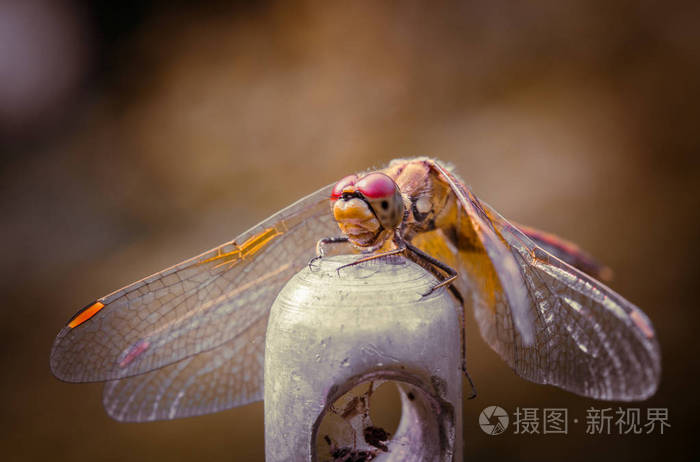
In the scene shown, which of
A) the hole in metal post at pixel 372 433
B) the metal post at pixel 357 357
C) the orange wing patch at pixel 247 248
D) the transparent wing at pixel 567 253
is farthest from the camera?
the transparent wing at pixel 567 253

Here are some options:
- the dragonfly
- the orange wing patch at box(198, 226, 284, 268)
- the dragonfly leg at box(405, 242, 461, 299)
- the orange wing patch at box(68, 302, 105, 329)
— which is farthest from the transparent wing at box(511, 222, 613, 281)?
the orange wing patch at box(68, 302, 105, 329)

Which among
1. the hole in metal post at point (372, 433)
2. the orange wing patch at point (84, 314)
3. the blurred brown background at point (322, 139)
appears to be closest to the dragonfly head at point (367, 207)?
the hole in metal post at point (372, 433)

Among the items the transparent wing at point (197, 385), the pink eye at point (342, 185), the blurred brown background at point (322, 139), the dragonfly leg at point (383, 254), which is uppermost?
the blurred brown background at point (322, 139)

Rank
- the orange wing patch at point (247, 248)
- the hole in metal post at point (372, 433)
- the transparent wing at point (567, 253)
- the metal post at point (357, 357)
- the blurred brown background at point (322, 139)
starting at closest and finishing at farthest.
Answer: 1. the metal post at point (357, 357)
2. the hole in metal post at point (372, 433)
3. the orange wing patch at point (247, 248)
4. the transparent wing at point (567, 253)
5. the blurred brown background at point (322, 139)

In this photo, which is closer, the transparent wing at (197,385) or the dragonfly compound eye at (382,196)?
the dragonfly compound eye at (382,196)

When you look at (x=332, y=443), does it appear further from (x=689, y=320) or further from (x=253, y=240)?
(x=689, y=320)

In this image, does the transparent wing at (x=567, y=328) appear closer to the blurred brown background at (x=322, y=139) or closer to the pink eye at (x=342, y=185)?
the pink eye at (x=342, y=185)

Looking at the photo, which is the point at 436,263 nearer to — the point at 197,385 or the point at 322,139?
the point at 197,385

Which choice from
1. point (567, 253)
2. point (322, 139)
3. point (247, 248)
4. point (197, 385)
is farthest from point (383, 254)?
point (322, 139)
